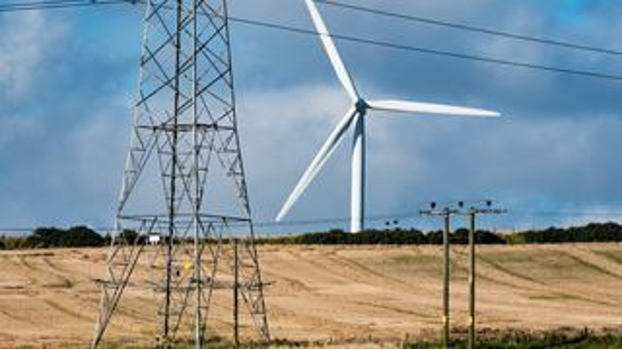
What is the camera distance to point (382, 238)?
98.0 metres

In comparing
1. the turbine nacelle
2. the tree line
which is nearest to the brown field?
the tree line

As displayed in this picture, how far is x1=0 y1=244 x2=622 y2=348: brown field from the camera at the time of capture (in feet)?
180

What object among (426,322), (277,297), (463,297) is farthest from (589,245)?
(426,322)

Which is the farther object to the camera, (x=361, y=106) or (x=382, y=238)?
(x=382, y=238)

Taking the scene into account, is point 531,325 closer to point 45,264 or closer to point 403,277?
point 403,277

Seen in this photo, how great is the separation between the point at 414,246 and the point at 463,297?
24.1 metres

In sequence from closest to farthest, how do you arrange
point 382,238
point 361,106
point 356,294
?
point 356,294 → point 361,106 → point 382,238

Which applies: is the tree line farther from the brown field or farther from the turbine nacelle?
the turbine nacelle

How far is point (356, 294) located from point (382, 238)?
26.0 m

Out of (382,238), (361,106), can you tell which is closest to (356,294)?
(361,106)

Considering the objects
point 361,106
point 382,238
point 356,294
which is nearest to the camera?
point 356,294

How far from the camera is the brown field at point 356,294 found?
54.7m

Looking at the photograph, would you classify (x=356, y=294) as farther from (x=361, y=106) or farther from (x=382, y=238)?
(x=382, y=238)

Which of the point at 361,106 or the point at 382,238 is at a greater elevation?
the point at 361,106
